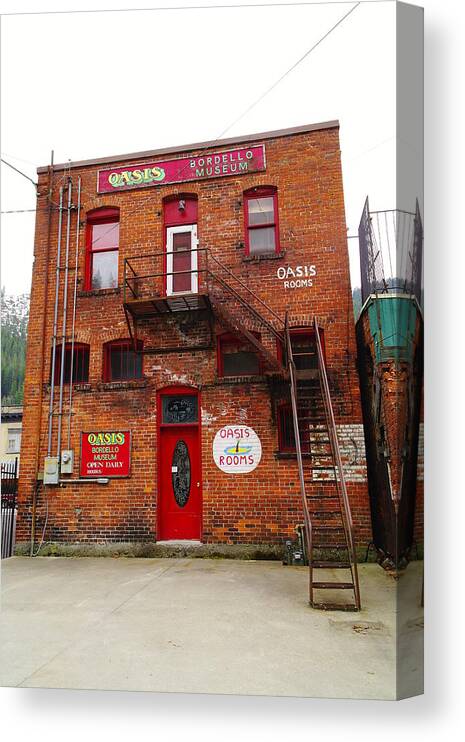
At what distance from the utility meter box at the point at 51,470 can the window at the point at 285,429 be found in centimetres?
326

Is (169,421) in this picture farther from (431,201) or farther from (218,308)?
(431,201)

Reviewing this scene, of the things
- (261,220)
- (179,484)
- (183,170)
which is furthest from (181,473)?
(183,170)

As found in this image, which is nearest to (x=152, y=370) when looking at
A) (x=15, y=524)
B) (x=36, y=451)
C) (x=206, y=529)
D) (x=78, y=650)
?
(x=36, y=451)

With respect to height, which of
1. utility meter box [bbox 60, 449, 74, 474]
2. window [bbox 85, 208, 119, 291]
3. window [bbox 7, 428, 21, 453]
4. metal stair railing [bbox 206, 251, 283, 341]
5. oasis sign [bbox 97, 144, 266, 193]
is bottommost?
utility meter box [bbox 60, 449, 74, 474]

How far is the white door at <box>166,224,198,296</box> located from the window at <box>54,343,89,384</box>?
164 cm

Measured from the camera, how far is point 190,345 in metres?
7.25

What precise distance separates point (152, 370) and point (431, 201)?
4.59 meters

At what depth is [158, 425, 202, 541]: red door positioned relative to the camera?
22.8ft

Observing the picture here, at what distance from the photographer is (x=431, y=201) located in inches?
164

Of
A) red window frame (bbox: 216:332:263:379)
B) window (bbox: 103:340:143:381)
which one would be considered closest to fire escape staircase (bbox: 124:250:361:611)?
red window frame (bbox: 216:332:263:379)

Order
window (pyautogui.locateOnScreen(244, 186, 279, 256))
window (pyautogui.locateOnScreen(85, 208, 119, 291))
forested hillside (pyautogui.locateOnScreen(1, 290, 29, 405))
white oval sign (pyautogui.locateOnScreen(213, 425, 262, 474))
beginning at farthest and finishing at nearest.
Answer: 1. window (pyautogui.locateOnScreen(85, 208, 119, 291))
2. window (pyautogui.locateOnScreen(244, 186, 279, 256))
3. white oval sign (pyautogui.locateOnScreen(213, 425, 262, 474))
4. forested hillside (pyautogui.locateOnScreen(1, 290, 29, 405))

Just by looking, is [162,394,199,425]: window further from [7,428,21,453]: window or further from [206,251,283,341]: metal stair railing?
[7,428,21,453]: window

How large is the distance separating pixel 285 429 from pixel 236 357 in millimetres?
1324

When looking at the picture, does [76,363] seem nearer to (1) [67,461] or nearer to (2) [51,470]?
(1) [67,461]
